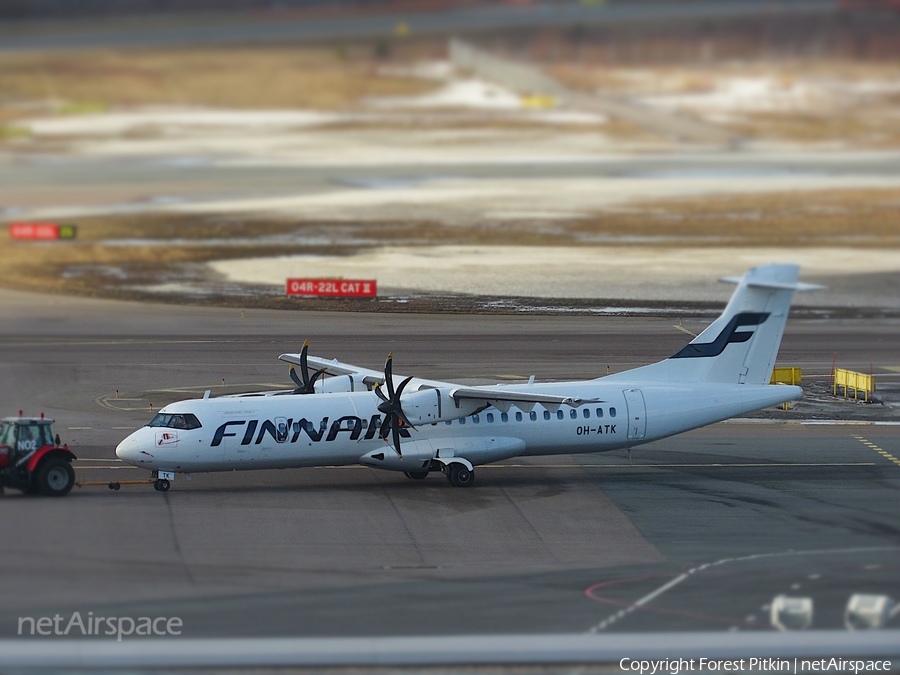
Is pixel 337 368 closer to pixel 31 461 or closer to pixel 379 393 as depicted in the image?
pixel 379 393

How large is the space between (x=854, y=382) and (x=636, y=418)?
13980 mm

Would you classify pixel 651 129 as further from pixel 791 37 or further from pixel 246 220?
pixel 246 220

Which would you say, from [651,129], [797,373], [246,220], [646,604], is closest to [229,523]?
[646,604]

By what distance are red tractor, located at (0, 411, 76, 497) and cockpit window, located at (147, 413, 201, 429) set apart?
301 cm

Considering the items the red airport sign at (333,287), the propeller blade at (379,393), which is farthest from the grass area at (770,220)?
the propeller blade at (379,393)

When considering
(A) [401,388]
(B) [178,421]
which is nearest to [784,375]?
(A) [401,388]

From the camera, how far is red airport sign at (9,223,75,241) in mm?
78000

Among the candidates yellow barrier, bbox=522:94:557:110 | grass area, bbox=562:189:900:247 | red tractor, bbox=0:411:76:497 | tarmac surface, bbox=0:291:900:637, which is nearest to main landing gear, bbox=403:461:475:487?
tarmac surface, bbox=0:291:900:637

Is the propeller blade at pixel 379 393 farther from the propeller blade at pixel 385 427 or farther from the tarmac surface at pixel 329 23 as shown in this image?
the tarmac surface at pixel 329 23

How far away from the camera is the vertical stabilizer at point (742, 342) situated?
130ft

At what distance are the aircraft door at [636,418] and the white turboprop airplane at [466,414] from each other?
1.2 inches

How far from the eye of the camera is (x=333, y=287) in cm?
5256

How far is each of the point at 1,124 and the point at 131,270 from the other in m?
82.5

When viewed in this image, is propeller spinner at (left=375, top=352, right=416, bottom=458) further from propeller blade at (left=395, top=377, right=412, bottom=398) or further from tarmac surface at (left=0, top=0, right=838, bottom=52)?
tarmac surface at (left=0, top=0, right=838, bottom=52)
